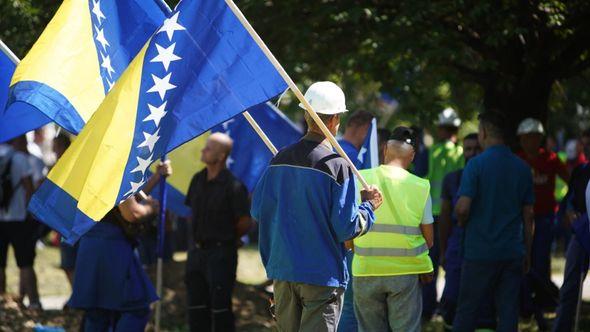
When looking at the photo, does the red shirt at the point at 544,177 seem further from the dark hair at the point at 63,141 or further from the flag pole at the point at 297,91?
the flag pole at the point at 297,91

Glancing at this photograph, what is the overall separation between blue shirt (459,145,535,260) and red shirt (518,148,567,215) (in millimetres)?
3069

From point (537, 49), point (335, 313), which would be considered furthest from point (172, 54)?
point (537, 49)

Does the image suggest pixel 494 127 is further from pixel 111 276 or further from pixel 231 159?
pixel 231 159

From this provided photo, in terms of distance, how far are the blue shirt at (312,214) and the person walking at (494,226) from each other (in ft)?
7.87

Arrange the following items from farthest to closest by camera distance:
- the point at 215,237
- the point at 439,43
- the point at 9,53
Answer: the point at 439,43, the point at 215,237, the point at 9,53

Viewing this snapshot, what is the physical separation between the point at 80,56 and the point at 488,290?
3784 millimetres

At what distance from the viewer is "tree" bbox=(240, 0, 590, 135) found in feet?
34.4

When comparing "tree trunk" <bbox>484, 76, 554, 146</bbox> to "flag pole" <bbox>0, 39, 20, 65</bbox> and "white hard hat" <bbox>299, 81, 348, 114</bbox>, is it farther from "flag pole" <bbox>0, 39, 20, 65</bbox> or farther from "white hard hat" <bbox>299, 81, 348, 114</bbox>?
"flag pole" <bbox>0, 39, 20, 65</bbox>

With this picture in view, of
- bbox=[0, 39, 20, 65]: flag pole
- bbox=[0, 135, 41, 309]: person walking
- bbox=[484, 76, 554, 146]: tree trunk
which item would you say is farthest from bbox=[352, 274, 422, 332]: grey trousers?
bbox=[0, 135, 41, 309]: person walking

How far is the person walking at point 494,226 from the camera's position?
905 cm

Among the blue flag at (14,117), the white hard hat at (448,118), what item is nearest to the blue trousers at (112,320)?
the blue flag at (14,117)

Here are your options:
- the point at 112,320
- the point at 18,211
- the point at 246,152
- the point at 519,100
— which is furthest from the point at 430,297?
the point at 18,211

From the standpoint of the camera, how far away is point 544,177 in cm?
1234

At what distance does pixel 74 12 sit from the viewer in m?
8.00
